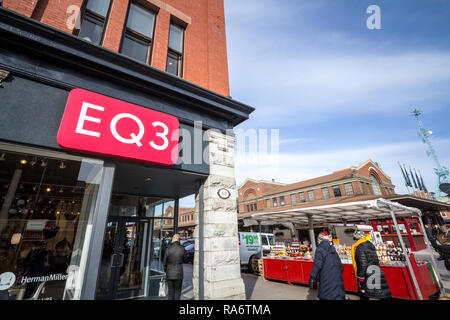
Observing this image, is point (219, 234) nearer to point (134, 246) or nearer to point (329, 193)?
point (134, 246)

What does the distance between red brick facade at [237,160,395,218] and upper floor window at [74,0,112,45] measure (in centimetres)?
3082

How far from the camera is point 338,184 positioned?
32.8m

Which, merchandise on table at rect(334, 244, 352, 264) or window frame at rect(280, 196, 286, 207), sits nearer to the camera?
merchandise on table at rect(334, 244, 352, 264)

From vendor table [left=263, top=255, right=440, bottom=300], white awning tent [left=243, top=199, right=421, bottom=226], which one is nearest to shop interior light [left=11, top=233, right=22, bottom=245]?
white awning tent [left=243, top=199, right=421, bottom=226]

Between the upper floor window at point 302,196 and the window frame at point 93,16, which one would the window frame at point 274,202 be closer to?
the upper floor window at point 302,196

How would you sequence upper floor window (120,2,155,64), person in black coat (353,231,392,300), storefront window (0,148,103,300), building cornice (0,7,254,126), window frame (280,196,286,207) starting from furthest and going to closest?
window frame (280,196,286,207), upper floor window (120,2,155,64), person in black coat (353,231,392,300), building cornice (0,7,254,126), storefront window (0,148,103,300)

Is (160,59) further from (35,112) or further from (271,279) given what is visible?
(271,279)

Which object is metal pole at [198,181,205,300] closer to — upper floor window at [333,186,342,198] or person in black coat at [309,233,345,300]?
person in black coat at [309,233,345,300]

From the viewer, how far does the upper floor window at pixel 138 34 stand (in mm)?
6016

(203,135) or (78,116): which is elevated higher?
(203,135)

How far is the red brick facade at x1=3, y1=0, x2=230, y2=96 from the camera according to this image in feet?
15.7
